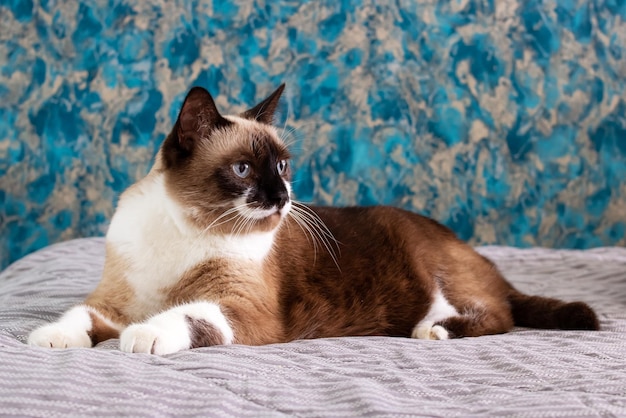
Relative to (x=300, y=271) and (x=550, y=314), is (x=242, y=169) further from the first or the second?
(x=550, y=314)

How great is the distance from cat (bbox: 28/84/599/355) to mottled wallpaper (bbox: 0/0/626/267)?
1.89m

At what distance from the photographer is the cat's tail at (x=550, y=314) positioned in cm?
203

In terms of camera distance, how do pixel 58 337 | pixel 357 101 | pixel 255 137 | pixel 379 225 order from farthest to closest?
pixel 357 101, pixel 379 225, pixel 255 137, pixel 58 337

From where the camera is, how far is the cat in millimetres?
1763

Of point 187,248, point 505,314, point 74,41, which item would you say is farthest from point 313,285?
point 74,41

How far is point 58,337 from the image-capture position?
1644 mm

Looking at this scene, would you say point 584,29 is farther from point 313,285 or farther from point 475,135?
point 313,285

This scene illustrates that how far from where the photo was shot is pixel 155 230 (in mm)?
1887

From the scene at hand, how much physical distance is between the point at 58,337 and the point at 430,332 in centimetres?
Answer: 90

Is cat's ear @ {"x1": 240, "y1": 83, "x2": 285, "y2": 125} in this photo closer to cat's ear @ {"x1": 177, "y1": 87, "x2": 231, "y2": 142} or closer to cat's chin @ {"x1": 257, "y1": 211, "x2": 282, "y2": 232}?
cat's ear @ {"x1": 177, "y1": 87, "x2": 231, "y2": 142}

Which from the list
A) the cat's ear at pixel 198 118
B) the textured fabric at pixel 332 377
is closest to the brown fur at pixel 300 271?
the cat's ear at pixel 198 118

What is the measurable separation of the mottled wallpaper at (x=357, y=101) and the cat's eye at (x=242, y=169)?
207 centimetres

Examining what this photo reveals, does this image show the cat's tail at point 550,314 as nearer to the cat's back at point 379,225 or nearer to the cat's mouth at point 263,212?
the cat's back at point 379,225

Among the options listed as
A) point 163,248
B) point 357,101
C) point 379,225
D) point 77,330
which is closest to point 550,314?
point 379,225
